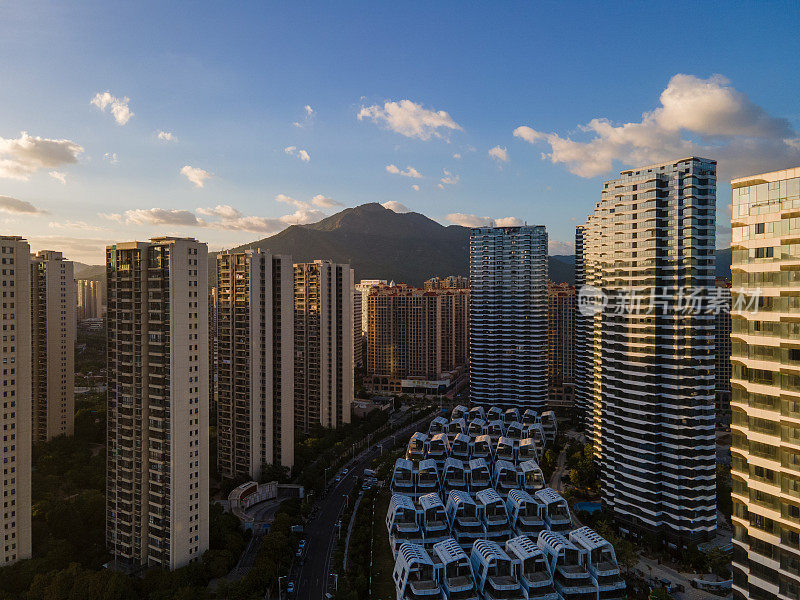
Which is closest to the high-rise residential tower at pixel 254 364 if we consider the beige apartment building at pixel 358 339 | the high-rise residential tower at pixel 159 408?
the high-rise residential tower at pixel 159 408

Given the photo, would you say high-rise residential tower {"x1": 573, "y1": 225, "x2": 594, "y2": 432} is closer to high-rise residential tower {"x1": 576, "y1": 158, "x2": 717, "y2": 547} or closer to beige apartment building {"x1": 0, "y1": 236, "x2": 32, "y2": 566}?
high-rise residential tower {"x1": 576, "y1": 158, "x2": 717, "y2": 547}

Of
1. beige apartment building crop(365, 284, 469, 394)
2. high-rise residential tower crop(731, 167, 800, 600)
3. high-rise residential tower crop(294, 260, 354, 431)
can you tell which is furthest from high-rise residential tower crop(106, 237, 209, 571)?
beige apartment building crop(365, 284, 469, 394)

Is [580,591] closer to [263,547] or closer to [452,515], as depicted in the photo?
[452,515]

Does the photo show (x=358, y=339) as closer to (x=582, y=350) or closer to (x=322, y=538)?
(x=582, y=350)

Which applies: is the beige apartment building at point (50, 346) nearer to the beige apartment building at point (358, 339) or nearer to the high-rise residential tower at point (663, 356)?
the high-rise residential tower at point (663, 356)

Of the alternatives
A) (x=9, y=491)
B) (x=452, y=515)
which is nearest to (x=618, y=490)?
(x=452, y=515)
